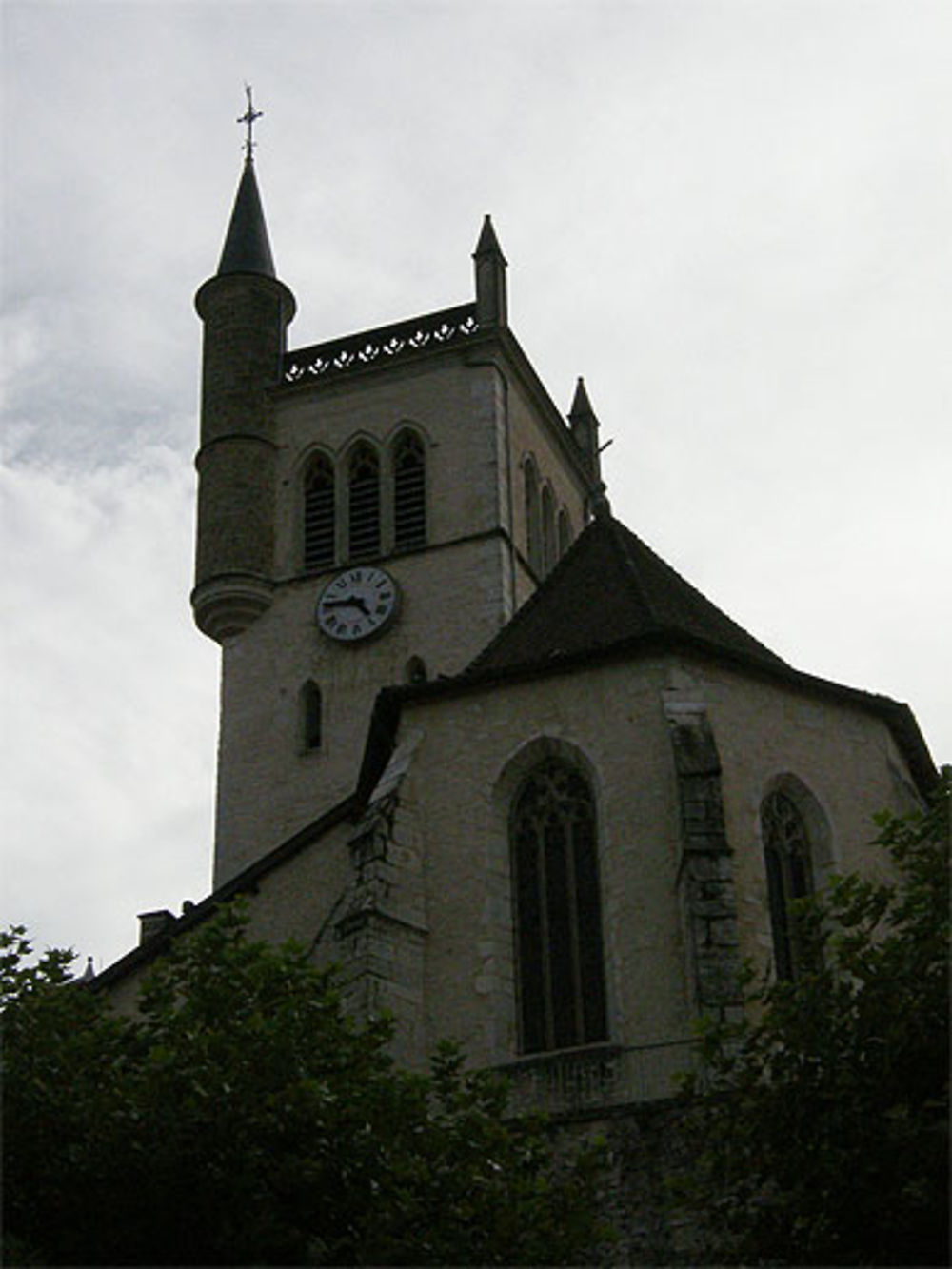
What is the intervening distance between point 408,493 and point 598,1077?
1660 cm

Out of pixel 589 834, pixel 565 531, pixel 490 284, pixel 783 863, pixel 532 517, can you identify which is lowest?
pixel 783 863

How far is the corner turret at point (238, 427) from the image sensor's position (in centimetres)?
3272

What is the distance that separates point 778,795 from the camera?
20500mm

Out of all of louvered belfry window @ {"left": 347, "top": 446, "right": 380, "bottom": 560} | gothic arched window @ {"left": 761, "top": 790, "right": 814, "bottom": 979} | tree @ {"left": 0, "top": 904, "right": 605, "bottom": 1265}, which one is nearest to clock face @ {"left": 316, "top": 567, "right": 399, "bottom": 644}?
louvered belfry window @ {"left": 347, "top": 446, "right": 380, "bottom": 560}

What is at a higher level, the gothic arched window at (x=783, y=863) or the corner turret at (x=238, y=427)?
the corner turret at (x=238, y=427)

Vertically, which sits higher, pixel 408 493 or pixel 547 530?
pixel 547 530

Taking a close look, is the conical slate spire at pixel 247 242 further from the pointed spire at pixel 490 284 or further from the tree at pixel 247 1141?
the tree at pixel 247 1141

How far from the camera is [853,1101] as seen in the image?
43.5 ft

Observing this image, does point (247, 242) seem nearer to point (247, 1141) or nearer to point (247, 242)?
point (247, 242)

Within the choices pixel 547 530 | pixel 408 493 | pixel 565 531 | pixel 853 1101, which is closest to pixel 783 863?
pixel 853 1101

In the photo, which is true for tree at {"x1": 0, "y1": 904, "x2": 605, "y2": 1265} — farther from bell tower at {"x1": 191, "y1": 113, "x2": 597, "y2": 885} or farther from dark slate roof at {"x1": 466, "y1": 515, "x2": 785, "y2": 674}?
bell tower at {"x1": 191, "y1": 113, "x2": 597, "y2": 885}

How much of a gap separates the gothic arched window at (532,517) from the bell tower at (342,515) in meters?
0.05

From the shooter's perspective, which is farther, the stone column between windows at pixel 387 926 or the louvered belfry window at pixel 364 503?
the louvered belfry window at pixel 364 503

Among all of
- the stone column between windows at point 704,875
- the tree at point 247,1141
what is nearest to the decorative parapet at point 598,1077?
the stone column between windows at point 704,875
